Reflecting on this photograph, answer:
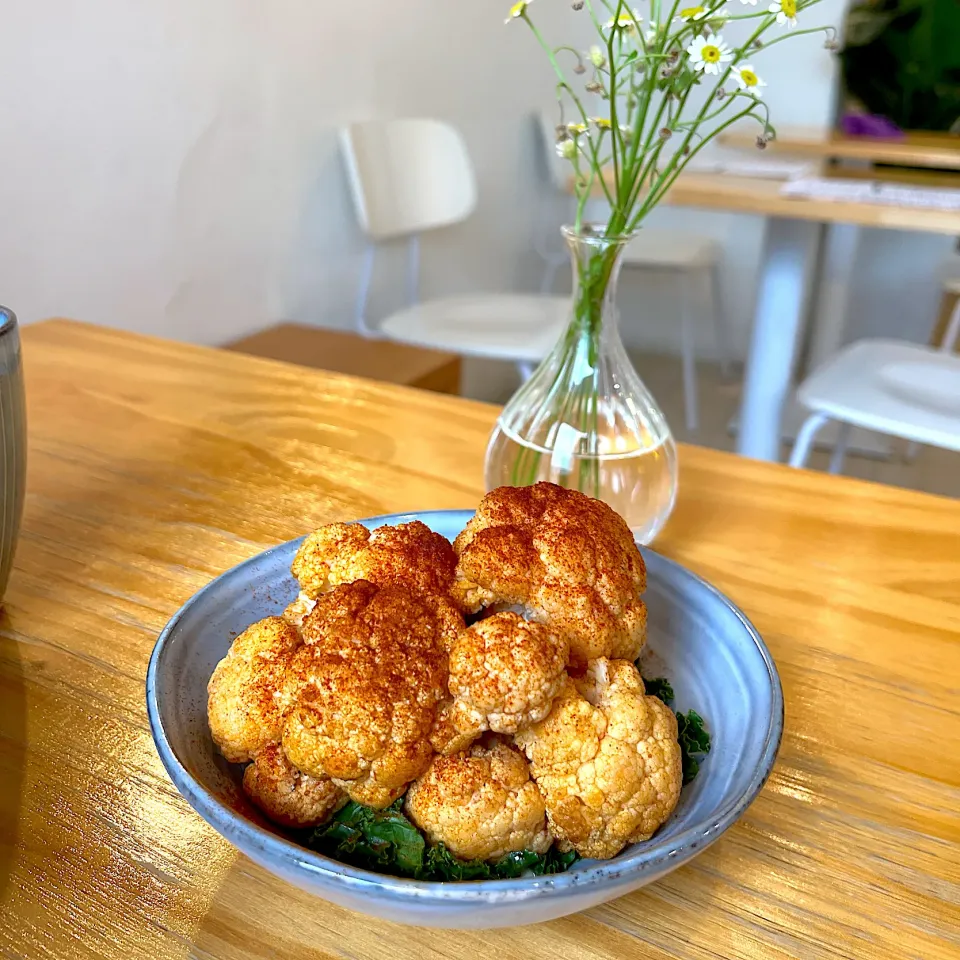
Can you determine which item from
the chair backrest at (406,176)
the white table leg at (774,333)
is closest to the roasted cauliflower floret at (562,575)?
the white table leg at (774,333)

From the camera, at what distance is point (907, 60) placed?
123 inches

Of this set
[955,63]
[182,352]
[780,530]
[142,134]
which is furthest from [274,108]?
[955,63]

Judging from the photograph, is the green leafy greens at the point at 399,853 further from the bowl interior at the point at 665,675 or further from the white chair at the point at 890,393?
the white chair at the point at 890,393

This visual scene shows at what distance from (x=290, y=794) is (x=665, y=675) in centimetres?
20

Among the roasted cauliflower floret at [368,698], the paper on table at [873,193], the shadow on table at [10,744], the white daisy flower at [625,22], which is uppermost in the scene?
the white daisy flower at [625,22]

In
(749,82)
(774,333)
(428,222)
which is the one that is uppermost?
(749,82)

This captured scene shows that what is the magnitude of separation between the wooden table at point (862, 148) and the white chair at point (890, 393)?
32.6 inches

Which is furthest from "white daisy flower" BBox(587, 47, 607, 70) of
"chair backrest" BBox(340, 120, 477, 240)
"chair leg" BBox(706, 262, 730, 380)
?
"chair leg" BBox(706, 262, 730, 380)

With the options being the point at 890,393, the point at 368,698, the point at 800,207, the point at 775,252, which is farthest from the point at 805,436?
the point at 368,698

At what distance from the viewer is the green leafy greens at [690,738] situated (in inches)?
14.8

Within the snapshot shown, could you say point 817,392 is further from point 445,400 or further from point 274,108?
point 274,108

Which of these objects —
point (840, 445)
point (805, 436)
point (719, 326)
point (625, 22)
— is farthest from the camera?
point (719, 326)

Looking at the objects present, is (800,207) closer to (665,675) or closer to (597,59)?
(597,59)

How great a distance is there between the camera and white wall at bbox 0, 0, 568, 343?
4.32ft
